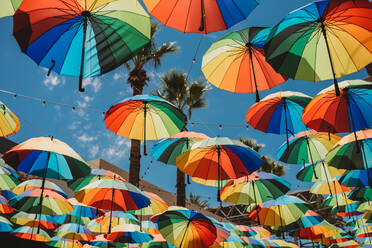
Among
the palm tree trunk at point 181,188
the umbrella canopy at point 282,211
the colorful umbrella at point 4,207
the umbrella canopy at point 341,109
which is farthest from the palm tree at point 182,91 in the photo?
the umbrella canopy at point 341,109

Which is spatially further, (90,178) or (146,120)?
(90,178)

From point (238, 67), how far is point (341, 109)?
2.23 metres

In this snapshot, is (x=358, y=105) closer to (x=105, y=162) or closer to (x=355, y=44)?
(x=355, y=44)

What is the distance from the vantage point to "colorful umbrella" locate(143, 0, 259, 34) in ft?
14.7

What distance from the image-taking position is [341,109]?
6129 millimetres

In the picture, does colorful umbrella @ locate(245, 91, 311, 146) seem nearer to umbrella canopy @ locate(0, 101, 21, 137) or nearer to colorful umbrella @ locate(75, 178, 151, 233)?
colorful umbrella @ locate(75, 178, 151, 233)

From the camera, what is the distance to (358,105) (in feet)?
19.7

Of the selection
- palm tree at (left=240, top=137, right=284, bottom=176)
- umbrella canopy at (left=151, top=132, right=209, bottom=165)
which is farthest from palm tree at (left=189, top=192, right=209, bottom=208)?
umbrella canopy at (left=151, top=132, right=209, bottom=165)

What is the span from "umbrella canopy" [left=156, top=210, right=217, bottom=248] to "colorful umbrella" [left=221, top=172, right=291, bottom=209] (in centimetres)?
98

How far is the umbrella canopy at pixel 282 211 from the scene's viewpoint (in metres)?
9.38

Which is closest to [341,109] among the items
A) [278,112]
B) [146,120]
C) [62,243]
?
[278,112]

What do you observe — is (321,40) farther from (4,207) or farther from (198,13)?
(4,207)

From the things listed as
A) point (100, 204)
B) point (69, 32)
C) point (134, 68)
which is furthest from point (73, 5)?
point (134, 68)

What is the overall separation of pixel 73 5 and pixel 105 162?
13142 mm
